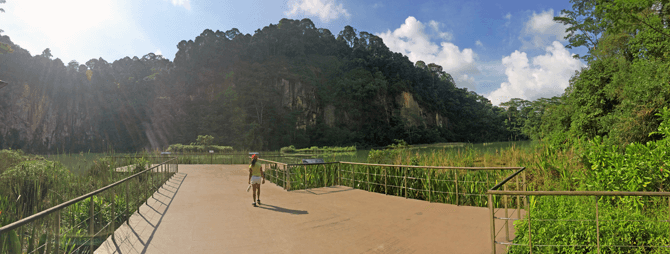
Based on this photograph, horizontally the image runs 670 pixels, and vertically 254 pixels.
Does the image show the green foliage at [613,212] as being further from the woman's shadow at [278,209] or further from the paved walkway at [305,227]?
the woman's shadow at [278,209]

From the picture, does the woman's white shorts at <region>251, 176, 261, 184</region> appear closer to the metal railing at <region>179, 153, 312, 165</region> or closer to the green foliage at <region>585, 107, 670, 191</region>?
the green foliage at <region>585, 107, 670, 191</region>

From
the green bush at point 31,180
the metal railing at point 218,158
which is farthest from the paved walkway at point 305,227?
the metal railing at point 218,158

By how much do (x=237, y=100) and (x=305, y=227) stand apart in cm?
5471

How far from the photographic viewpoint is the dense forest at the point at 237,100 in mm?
49125

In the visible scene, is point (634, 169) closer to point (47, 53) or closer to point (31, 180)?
point (31, 180)

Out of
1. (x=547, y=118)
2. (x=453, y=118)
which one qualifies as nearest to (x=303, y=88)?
(x=453, y=118)

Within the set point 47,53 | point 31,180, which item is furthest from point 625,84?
point 47,53

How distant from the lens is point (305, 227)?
4312 mm

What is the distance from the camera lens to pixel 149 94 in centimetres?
5728

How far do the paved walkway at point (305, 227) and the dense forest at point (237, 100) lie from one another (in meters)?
42.1

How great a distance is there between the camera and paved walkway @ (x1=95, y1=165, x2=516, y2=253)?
3518mm

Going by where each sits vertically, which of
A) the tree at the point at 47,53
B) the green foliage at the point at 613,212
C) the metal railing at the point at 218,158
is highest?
the tree at the point at 47,53

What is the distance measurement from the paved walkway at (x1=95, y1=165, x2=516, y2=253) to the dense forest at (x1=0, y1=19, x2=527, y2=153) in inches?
1657

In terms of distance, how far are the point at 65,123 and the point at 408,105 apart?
6177 centimetres
